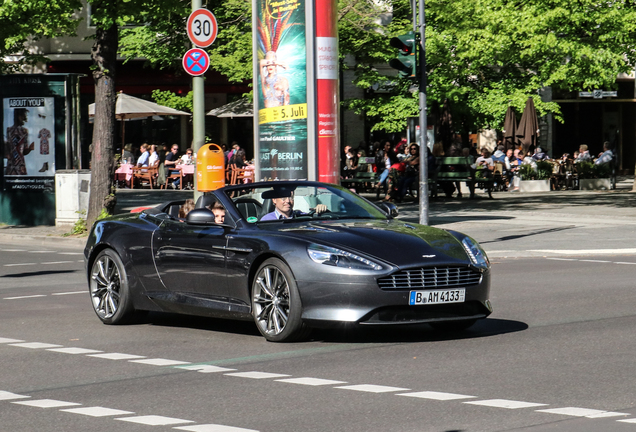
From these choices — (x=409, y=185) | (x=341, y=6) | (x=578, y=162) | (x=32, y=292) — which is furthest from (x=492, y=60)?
(x=32, y=292)

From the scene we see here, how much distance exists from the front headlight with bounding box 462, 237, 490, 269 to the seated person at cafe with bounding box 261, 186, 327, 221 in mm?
1328

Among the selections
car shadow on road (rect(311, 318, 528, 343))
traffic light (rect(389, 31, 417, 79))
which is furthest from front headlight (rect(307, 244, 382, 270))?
traffic light (rect(389, 31, 417, 79))

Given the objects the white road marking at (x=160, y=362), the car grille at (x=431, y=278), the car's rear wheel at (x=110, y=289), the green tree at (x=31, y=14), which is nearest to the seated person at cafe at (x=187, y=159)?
the green tree at (x=31, y=14)

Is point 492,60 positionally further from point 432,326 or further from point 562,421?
point 562,421

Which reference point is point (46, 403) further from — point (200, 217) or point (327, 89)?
point (327, 89)

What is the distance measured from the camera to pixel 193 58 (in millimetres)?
17859

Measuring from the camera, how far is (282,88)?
63.0ft

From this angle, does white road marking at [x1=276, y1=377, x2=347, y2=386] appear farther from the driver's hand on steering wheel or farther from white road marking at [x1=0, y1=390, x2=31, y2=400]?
the driver's hand on steering wheel

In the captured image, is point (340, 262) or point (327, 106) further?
point (327, 106)

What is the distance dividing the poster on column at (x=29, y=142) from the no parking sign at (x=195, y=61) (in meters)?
7.84

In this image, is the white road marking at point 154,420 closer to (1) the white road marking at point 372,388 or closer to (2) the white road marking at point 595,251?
(1) the white road marking at point 372,388

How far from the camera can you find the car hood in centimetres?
884

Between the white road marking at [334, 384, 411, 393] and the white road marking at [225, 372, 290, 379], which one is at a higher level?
the white road marking at [334, 384, 411, 393]

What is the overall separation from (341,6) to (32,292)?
21.0m
